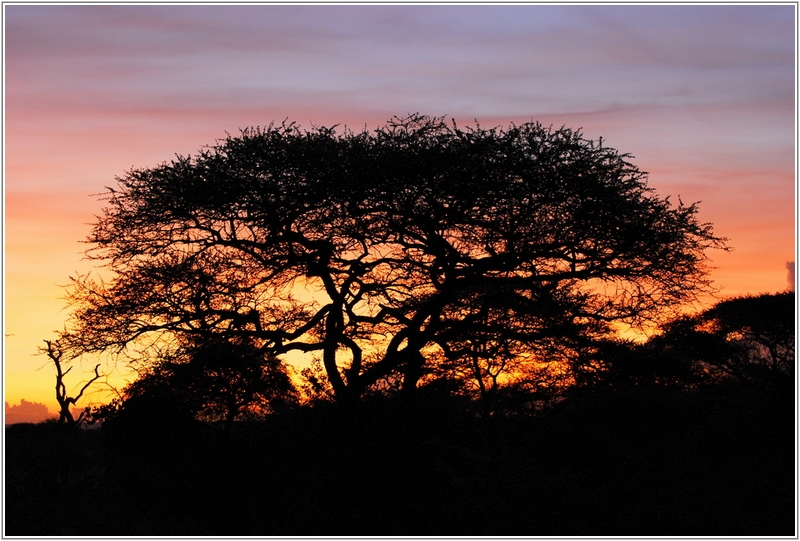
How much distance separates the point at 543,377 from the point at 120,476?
12332 millimetres

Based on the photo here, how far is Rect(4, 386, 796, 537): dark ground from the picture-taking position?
1592 centimetres

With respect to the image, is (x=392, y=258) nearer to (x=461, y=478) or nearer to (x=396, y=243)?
(x=396, y=243)

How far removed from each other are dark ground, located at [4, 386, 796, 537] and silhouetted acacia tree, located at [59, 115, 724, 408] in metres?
4.88

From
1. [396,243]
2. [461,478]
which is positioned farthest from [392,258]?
[461,478]

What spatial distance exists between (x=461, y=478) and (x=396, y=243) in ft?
28.6

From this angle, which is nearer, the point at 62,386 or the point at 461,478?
the point at 461,478

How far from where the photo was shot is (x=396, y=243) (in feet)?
77.4

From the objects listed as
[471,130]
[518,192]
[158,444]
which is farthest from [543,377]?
[158,444]

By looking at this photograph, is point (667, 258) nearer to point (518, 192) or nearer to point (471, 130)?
point (518, 192)

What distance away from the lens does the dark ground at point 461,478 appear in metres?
15.9

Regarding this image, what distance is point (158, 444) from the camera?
2045 centimetres

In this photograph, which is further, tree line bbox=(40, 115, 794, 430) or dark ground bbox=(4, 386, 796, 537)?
tree line bbox=(40, 115, 794, 430)

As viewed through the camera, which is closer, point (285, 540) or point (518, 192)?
point (285, 540)

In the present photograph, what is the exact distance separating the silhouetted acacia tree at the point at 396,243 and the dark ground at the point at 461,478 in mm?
4876
